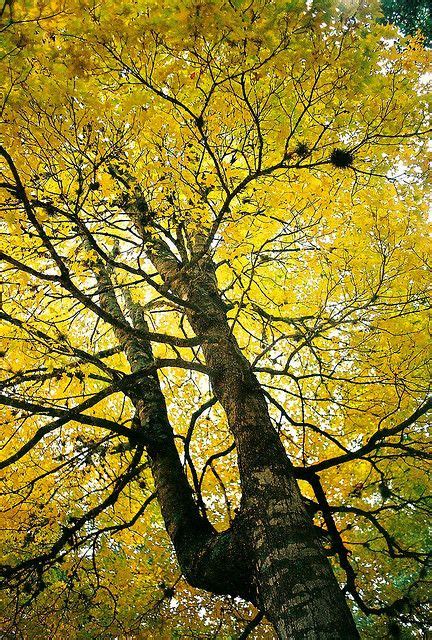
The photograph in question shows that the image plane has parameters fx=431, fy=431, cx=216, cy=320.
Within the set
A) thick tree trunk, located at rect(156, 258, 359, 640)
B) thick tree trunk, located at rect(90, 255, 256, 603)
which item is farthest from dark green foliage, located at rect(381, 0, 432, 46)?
thick tree trunk, located at rect(156, 258, 359, 640)

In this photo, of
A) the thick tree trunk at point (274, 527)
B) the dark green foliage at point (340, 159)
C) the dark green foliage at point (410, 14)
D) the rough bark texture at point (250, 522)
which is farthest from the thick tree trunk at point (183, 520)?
the dark green foliage at point (410, 14)

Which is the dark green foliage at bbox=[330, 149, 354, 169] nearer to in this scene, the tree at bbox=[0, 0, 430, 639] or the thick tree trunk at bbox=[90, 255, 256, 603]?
the tree at bbox=[0, 0, 430, 639]

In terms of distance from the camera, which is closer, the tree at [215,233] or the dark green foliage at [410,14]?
the tree at [215,233]

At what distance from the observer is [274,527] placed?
6.51 ft

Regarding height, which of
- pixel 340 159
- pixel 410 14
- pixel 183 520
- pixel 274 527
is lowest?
pixel 274 527

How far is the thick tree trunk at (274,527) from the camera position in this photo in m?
1.68

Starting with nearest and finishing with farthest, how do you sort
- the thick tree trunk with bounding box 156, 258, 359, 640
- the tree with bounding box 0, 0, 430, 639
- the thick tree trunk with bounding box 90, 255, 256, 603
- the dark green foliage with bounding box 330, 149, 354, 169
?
the thick tree trunk with bounding box 156, 258, 359, 640, the tree with bounding box 0, 0, 430, 639, the thick tree trunk with bounding box 90, 255, 256, 603, the dark green foliage with bounding box 330, 149, 354, 169

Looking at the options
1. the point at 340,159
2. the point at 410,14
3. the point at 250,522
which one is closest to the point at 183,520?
the point at 250,522

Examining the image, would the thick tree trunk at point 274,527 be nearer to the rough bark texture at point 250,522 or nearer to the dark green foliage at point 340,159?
the rough bark texture at point 250,522

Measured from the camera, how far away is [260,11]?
1.96 m

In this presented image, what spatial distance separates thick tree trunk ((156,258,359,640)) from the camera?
168cm

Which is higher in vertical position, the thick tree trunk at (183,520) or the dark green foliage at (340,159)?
the dark green foliage at (340,159)

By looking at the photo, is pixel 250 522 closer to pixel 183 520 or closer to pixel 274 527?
pixel 274 527

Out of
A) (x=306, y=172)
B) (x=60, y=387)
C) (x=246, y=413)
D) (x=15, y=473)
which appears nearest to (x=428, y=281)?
(x=306, y=172)
